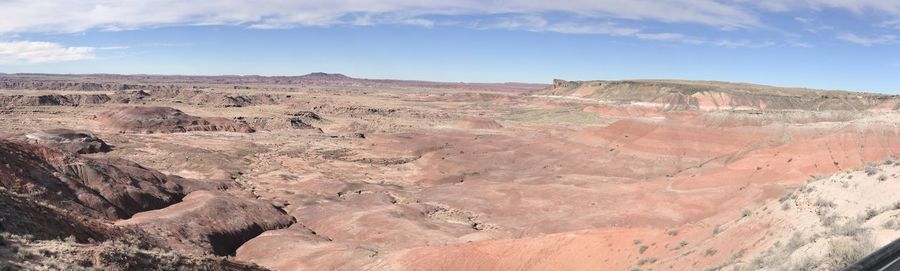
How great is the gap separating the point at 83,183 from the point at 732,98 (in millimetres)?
92901

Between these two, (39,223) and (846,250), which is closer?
(846,250)

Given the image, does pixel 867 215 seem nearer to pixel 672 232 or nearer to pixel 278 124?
pixel 672 232

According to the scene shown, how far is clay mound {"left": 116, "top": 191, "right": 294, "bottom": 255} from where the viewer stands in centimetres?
2250

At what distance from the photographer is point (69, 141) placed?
4994cm

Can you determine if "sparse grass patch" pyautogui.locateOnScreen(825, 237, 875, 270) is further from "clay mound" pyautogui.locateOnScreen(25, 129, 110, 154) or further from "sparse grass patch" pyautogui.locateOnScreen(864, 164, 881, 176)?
"clay mound" pyautogui.locateOnScreen(25, 129, 110, 154)

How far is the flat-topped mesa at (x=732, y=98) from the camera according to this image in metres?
79.9

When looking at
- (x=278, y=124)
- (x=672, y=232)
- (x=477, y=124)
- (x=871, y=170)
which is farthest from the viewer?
(x=477, y=124)

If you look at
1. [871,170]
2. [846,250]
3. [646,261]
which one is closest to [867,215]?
[846,250]

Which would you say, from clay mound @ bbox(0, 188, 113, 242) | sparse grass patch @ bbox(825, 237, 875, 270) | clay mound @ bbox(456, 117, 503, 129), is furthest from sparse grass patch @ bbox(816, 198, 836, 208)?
clay mound @ bbox(456, 117, 503, 129)

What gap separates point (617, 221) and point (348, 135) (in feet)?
165

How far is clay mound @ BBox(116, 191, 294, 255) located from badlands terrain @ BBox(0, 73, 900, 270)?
0.13m

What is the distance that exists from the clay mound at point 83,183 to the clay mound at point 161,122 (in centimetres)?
4088

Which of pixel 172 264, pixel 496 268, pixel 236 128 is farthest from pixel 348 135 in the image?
pixel 172 264

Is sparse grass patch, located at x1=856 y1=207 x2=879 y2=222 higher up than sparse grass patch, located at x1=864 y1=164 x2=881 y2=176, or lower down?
lower down
